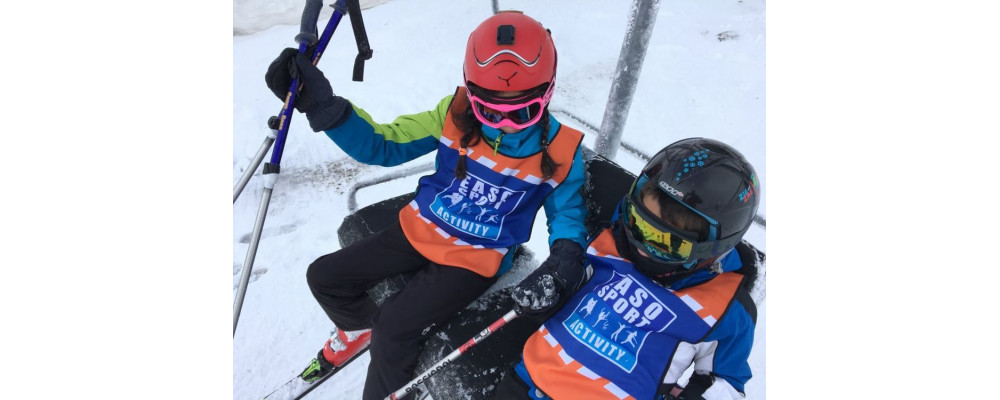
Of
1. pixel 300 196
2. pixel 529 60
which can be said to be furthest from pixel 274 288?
pixel 529 60

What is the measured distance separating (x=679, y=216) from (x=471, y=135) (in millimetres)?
841

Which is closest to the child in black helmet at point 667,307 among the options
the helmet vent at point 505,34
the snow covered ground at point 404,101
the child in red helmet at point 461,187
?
the child in red helmet at point 461,187

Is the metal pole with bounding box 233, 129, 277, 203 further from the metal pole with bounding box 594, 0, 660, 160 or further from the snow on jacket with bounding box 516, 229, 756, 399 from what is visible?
the metal pole with bounding box 594, 0, 660, 160

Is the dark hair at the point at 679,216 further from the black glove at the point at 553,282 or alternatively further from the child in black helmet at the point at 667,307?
the black glove at the point at 553,282

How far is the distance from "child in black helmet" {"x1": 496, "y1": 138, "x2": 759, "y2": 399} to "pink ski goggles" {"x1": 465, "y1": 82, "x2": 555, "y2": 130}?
45 centimetres

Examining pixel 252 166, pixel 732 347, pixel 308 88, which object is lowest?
pixel 732 347

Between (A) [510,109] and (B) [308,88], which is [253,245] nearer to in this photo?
(B) [308,88]

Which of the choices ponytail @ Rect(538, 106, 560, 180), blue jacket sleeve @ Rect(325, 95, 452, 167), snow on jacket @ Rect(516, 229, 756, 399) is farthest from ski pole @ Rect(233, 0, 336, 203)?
snow on jacket @ Rect(516, 229, 756, 399)

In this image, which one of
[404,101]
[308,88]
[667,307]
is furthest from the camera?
[404,101]

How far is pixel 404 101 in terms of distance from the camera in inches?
187

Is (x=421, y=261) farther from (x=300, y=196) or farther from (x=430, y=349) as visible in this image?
(x=300, y=196)

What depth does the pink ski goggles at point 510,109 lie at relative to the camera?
5.87 ft

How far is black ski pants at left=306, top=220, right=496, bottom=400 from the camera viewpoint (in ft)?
6.31

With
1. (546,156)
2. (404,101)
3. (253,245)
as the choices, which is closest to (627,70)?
(546,156)
